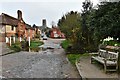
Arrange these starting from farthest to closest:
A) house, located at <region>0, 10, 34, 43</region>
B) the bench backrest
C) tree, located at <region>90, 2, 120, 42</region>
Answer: house, located at <region>0, 10, 34, 43</region>
tree, located at <region>90, 2, 120, 42</region>
the bench backrest

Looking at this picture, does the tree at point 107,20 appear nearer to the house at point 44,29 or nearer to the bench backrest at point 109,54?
the bench backrest at point 109,54

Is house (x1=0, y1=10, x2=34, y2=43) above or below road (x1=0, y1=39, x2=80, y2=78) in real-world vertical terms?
above

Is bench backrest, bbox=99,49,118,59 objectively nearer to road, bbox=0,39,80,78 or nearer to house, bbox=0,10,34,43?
road, bbox=0,39,80,78

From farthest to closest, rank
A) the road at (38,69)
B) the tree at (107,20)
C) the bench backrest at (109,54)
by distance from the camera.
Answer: the tree at (107,20) → the bench backrest at (109,54) → the road at (38,69)

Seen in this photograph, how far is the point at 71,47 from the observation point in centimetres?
2820

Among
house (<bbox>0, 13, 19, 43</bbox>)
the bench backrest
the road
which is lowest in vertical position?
the road

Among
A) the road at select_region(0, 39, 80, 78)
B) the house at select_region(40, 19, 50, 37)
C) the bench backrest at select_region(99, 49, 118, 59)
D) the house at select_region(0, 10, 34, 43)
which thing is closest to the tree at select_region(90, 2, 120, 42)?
the bench backrest at select_region(99, 49, 118, 59)

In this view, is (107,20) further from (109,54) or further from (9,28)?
(9,28)

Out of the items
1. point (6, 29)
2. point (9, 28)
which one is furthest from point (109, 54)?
point (9, 28)

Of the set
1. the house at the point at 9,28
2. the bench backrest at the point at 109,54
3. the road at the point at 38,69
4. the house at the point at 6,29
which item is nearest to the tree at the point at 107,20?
the bench backrest at the point at 109,54

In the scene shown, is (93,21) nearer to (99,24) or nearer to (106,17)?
(99,24)

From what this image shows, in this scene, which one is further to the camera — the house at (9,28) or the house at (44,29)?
the house at (44,29)

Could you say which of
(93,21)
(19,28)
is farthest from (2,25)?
(93,21)

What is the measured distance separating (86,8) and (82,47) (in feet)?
23.6
